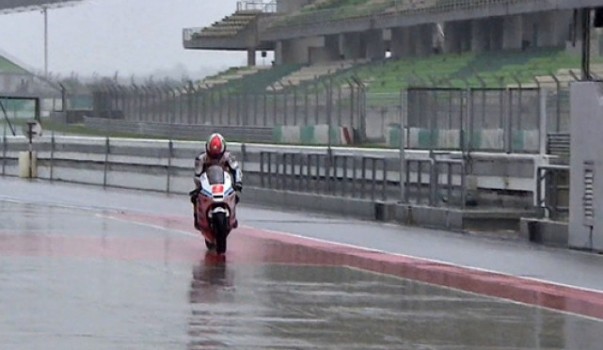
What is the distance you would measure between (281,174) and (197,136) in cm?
2367

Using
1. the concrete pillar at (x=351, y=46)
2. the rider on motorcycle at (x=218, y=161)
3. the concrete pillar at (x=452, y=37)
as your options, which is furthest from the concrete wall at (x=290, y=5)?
the rider on motorcycle at (x=218, y=161)

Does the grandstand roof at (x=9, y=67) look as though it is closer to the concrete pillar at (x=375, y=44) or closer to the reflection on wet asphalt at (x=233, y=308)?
the concrete pillar at (x=375, y=44)

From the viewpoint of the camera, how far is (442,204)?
2633 cm

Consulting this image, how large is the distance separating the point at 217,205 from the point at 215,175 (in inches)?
15.7

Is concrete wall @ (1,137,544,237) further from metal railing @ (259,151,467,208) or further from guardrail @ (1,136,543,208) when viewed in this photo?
metal railing @ (259,151,467,208)

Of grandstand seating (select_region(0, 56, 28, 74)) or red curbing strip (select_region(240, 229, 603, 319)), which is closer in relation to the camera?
red curbing strip (select_region(240, 229, 603, 319))

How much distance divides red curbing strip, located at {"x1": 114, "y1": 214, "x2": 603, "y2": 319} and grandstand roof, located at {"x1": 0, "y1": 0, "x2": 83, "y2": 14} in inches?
2262

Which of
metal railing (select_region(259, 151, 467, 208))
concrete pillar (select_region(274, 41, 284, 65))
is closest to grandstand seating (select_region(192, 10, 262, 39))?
concrete pillar (select_region(274, 41, 284, 65))

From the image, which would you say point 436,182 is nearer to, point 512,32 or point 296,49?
point 512,32

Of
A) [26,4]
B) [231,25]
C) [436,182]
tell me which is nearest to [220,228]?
[436,182]

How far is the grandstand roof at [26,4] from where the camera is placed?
78688 millimetres

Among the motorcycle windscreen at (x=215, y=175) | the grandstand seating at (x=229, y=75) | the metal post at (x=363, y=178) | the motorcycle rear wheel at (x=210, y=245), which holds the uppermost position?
the grandstand seating at (x=229, y=75)

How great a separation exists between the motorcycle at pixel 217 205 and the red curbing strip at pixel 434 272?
2.03ft

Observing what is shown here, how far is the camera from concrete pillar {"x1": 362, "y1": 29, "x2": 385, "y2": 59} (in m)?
72.4
